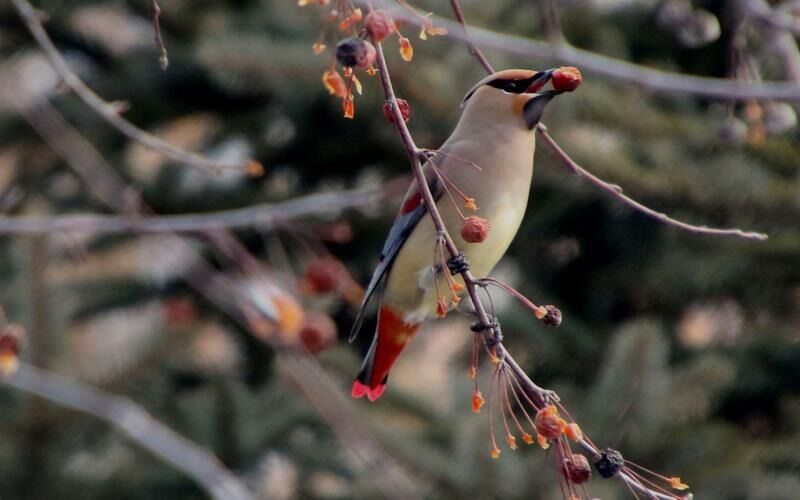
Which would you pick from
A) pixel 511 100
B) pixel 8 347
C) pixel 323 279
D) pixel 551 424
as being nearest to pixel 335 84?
pixel 551 424

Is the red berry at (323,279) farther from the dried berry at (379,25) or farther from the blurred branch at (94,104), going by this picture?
the dried berry at (379,25)

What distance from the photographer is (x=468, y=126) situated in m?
2.34

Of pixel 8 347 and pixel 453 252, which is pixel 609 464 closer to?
pixel 453 252

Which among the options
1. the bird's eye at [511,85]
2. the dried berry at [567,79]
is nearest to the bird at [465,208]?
the bird's eye at [511,85]

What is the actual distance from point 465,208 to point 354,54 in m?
0.87

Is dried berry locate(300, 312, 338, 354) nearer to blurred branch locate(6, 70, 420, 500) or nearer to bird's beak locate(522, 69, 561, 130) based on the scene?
blurred branch locate(6, 70, 420, 500)

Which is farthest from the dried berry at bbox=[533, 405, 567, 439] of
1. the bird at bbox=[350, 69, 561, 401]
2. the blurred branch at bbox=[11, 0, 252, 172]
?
the blurred branch at bbox=[11, 0, 252, 172]

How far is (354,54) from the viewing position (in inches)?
55.2

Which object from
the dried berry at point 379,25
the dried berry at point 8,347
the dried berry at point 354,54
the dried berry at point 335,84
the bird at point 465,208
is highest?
the dried berry at point 379,25

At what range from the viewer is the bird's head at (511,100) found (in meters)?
2.11

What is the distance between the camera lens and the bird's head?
2113mm

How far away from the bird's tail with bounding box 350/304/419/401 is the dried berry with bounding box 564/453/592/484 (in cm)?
82

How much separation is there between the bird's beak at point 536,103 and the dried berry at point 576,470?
28.5 inches

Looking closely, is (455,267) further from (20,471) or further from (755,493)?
(20,471)
